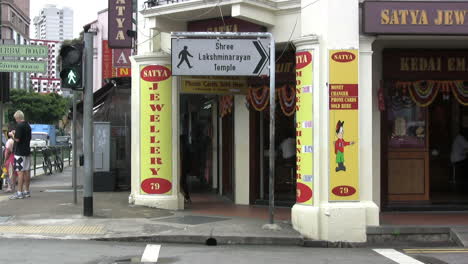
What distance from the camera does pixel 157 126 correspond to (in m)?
A: 11.8

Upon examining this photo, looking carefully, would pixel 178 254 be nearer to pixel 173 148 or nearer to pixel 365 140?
pixel 365 140

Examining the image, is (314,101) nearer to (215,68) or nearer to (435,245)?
(215,68)

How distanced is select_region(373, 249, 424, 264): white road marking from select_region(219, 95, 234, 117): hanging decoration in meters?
5.69

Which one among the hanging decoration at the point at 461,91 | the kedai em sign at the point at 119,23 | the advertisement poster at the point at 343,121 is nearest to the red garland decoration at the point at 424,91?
the hanging decoration at the point at 461,91

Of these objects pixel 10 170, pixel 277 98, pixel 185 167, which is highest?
pixel 277 98

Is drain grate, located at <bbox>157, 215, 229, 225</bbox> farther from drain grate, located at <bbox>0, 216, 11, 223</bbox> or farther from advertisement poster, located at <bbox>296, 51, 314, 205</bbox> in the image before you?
drain grate, located at <bbox>0, 216, 11, 223</bbox>

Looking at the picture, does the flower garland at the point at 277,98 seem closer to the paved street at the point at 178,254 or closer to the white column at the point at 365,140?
the white column at the point at 365,140

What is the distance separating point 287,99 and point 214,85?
1.75 meters

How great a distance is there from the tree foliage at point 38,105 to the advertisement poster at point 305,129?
58.0 metres

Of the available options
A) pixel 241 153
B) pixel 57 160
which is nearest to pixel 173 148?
pixel 241 153

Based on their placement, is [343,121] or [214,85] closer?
[343,121]

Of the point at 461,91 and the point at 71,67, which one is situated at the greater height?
the point at 71,67

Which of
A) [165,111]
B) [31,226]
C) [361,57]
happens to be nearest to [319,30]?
[361,57]

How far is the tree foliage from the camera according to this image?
216 ft
